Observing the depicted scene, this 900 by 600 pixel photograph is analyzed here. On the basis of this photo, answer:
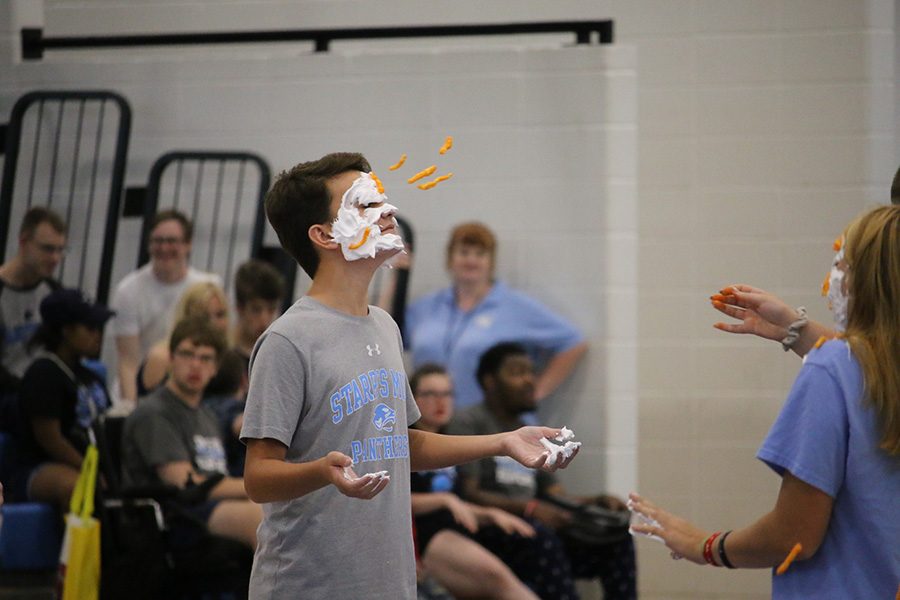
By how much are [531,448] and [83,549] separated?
2.18 m

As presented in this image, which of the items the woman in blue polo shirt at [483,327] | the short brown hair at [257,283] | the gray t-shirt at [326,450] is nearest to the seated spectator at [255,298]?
the short brown hair at [257,283]

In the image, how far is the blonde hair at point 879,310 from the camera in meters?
1.76

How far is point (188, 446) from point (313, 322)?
2.19 metres

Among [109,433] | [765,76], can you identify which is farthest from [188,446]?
[765,76]

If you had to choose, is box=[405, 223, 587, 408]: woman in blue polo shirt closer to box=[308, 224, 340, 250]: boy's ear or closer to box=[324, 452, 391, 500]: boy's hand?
box=[308, 224, 340, 250]: boy's ear

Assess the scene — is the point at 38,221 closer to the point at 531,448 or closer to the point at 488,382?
the point at 488,382

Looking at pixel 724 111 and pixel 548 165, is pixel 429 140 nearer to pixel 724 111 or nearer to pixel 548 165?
pixel 548 165

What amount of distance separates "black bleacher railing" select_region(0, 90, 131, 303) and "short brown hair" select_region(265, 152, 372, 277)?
293cm

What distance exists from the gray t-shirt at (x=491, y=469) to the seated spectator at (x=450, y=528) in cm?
6

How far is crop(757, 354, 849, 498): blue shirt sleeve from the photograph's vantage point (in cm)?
177

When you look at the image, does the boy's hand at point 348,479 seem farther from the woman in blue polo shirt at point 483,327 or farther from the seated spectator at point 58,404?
the woman in blue polo shirt at point 483,327

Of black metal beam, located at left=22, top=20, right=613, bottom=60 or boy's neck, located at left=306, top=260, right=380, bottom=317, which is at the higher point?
black metal beam, located at left=22, top=20, right=613, bottom=60

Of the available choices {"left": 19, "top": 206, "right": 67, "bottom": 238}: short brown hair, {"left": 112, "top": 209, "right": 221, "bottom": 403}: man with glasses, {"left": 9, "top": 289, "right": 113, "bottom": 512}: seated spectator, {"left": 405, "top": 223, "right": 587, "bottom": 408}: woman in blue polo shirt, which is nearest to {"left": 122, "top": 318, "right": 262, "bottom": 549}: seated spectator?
{"left": 9, "top": 289, "right": 113, "bottom": 512}: seated spectator

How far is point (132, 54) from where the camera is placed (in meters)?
5.13
